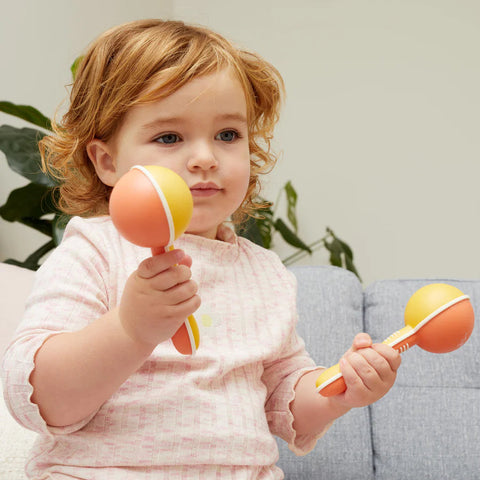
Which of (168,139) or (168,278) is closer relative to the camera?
(168,278)

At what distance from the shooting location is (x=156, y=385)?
0.70m

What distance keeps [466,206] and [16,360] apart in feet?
7.65

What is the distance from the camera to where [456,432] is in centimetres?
112

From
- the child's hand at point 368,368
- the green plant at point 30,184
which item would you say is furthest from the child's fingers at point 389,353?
the green plant at point 30,184

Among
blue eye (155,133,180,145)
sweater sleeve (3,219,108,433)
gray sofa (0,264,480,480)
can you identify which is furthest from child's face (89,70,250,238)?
gray sofa (0,264,480,480)

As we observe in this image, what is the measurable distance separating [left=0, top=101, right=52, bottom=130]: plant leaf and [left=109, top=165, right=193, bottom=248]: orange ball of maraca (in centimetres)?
126

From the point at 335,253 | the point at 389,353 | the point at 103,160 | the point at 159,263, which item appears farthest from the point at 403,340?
the point at 335,253

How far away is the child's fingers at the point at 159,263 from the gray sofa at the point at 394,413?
0.59 m

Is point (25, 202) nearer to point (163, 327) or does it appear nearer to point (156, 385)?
point (156, 385)

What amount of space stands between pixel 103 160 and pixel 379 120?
2064mm

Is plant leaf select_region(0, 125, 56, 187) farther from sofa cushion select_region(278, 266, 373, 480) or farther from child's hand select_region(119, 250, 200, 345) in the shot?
child's hand select_region(119, 250, 200, 345)

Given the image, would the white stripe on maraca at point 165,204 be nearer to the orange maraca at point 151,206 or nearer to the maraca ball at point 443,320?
the orange maraca at point 151,206

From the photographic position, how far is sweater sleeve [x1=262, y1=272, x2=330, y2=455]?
848mm

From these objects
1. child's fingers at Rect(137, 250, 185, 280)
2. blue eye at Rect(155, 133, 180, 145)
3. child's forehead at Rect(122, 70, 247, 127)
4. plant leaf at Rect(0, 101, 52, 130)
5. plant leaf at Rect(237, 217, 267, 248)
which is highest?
child's forehead at Rect(122, 70, 247, 127)
